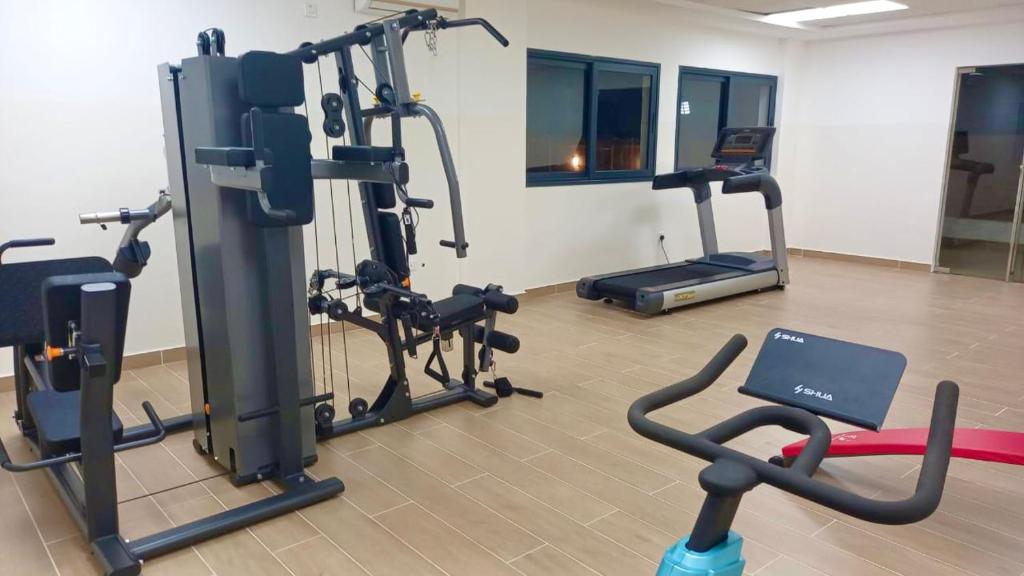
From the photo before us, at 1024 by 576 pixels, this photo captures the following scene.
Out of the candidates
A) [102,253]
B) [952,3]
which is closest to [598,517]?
[102,253]

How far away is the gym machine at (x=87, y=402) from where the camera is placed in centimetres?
211

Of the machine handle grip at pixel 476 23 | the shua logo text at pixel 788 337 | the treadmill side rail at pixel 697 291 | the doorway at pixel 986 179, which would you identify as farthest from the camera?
the doorway at pixel 986 179

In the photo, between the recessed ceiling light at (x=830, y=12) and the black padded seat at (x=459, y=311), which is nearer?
the black padded seat at (x=459, y=311)

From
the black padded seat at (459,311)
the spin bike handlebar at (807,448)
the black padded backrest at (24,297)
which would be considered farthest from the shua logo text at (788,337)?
the black padded backrest at (24,297)

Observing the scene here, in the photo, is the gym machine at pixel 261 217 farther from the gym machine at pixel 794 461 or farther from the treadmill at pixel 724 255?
the treadmill at pixel 724 255

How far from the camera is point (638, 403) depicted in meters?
1.34

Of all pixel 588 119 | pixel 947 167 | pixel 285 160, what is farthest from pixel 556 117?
pixel 285 160

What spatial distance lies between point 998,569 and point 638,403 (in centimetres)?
186

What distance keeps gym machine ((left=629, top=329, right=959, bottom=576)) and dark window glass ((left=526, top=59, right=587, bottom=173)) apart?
16.0 feet

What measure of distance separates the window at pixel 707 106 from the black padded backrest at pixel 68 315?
615 cm

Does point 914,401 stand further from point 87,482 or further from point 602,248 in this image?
point 87,482

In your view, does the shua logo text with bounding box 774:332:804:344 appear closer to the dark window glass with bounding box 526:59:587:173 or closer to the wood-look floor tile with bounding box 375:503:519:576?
the wood-look floor tile with bounding box 375:503:519:576

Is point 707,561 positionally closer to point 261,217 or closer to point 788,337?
point 788,337

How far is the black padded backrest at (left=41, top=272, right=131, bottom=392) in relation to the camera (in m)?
2.09
